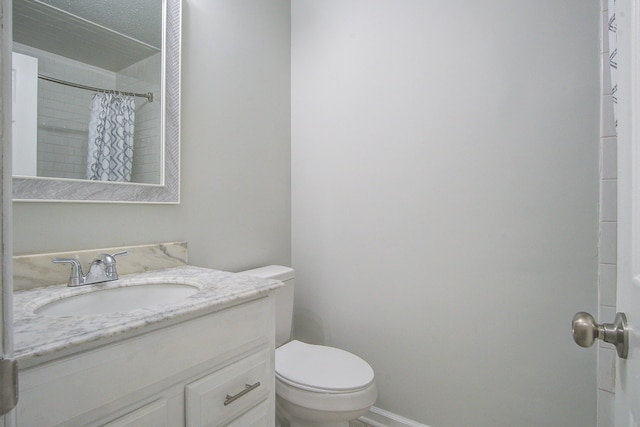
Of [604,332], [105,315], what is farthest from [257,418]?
[604,332]

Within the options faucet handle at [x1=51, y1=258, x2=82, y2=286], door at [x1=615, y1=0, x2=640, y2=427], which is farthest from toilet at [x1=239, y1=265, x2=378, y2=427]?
door at [x1=615, y1=0, x2=640, y2=427]

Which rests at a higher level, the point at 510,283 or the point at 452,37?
the point at 452,37

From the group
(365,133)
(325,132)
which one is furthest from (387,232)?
(325,132)

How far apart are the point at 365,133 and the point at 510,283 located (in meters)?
0.96

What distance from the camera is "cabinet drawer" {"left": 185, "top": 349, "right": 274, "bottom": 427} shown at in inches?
29.4

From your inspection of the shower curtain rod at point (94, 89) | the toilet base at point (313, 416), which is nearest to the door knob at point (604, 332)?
the toilet base at point (313, 416)

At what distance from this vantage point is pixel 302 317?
1.85 meters

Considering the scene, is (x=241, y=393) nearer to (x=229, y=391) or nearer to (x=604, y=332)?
(x=229, y=391)

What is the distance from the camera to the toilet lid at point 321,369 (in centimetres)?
117

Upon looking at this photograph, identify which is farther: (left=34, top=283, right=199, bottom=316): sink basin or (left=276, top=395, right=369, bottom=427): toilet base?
(left=276, top=395, right=369, bottom=427): toilet base

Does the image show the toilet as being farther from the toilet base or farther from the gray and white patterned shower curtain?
the gray and white patterned shower curtain

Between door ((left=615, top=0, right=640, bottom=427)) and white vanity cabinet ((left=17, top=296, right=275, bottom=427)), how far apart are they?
80cm

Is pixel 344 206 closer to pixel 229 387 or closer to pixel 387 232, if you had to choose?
pixel 387 232

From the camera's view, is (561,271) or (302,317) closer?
(561,271)
